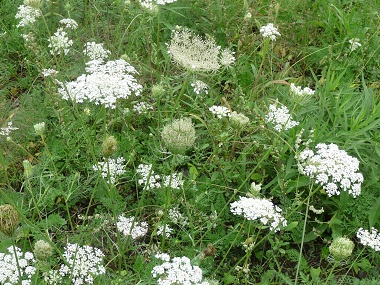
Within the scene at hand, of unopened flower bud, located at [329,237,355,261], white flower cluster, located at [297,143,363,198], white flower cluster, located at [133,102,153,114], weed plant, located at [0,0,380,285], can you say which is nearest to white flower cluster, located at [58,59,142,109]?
weed plant, located at [0,0,380,285]

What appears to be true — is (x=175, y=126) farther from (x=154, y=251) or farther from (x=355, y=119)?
(x=355, y=119)

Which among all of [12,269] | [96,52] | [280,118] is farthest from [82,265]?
[96,52]

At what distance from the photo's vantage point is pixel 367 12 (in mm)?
4398

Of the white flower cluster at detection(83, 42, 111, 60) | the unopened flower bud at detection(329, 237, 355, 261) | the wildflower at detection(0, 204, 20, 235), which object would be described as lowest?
the unopened flower bud at detection(329, 237, 355, 261)

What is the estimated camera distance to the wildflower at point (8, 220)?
1824 mm

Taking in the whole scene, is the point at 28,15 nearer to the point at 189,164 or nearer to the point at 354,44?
the point at 189,164

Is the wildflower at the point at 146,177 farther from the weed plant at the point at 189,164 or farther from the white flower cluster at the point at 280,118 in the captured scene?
the white flower cluster at the point at 280,118

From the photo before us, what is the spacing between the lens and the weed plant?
2.39 metres

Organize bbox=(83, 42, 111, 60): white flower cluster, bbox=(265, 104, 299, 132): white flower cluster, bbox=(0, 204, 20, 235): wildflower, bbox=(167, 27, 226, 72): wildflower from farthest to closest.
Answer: bbox=(83, 42, 111, 60): white flower cluster → bbox=(265, 104, 299, 132): white flower cluster → bbox=(167, 27, 226, 72): wildflower → bbox=(0, 204, 20, 235): wildflower

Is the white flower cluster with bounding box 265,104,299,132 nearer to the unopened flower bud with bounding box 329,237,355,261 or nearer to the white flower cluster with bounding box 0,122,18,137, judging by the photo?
the unopened flower bud with bounding box 329,237,355,261

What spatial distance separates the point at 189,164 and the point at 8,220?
1.29 meters

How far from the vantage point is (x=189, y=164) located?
116 inches

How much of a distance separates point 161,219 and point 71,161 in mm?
773

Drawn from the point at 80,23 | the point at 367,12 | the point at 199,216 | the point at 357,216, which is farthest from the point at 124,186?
the point at 367,12
